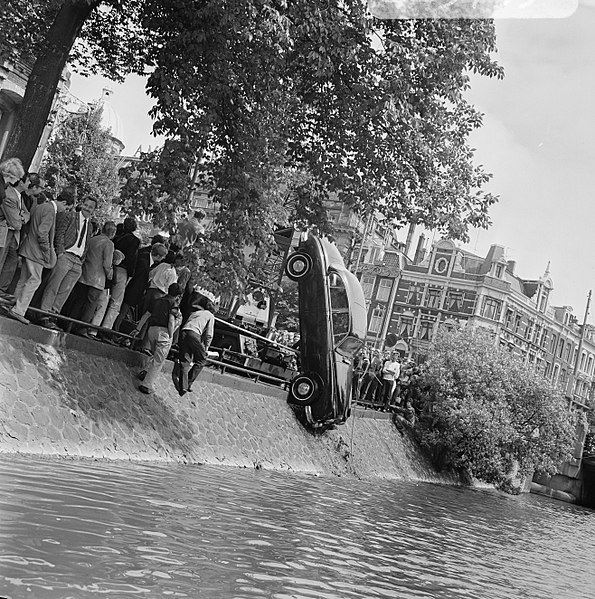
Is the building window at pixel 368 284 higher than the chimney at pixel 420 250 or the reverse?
the reverse

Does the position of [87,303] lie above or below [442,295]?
below

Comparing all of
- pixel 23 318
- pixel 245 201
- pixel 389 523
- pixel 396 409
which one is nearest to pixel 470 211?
pixel 245 201

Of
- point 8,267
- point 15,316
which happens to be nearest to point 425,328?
point 8,267

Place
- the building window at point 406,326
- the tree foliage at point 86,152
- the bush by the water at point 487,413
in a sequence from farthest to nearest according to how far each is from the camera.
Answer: the building window at point 406,326 → the tree foliage at point 86,152 → the bush by the water at point 487,413

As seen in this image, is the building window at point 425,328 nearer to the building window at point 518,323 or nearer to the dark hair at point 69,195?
the building window at point 518,323

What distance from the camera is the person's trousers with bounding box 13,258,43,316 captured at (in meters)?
11.0

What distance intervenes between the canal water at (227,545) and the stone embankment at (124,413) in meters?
0.54

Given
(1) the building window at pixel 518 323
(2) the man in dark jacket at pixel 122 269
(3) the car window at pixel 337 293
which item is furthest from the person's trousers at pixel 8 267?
(1) the building window at pixel 518 323

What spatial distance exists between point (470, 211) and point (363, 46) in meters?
4.69

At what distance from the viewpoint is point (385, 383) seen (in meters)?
28.3

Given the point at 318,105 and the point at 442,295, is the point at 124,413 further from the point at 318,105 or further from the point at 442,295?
the point at 442,295

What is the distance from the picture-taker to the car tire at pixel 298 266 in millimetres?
19594

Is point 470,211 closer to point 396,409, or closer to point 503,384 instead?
point 396,409

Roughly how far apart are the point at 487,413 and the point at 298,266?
14.2 meters
